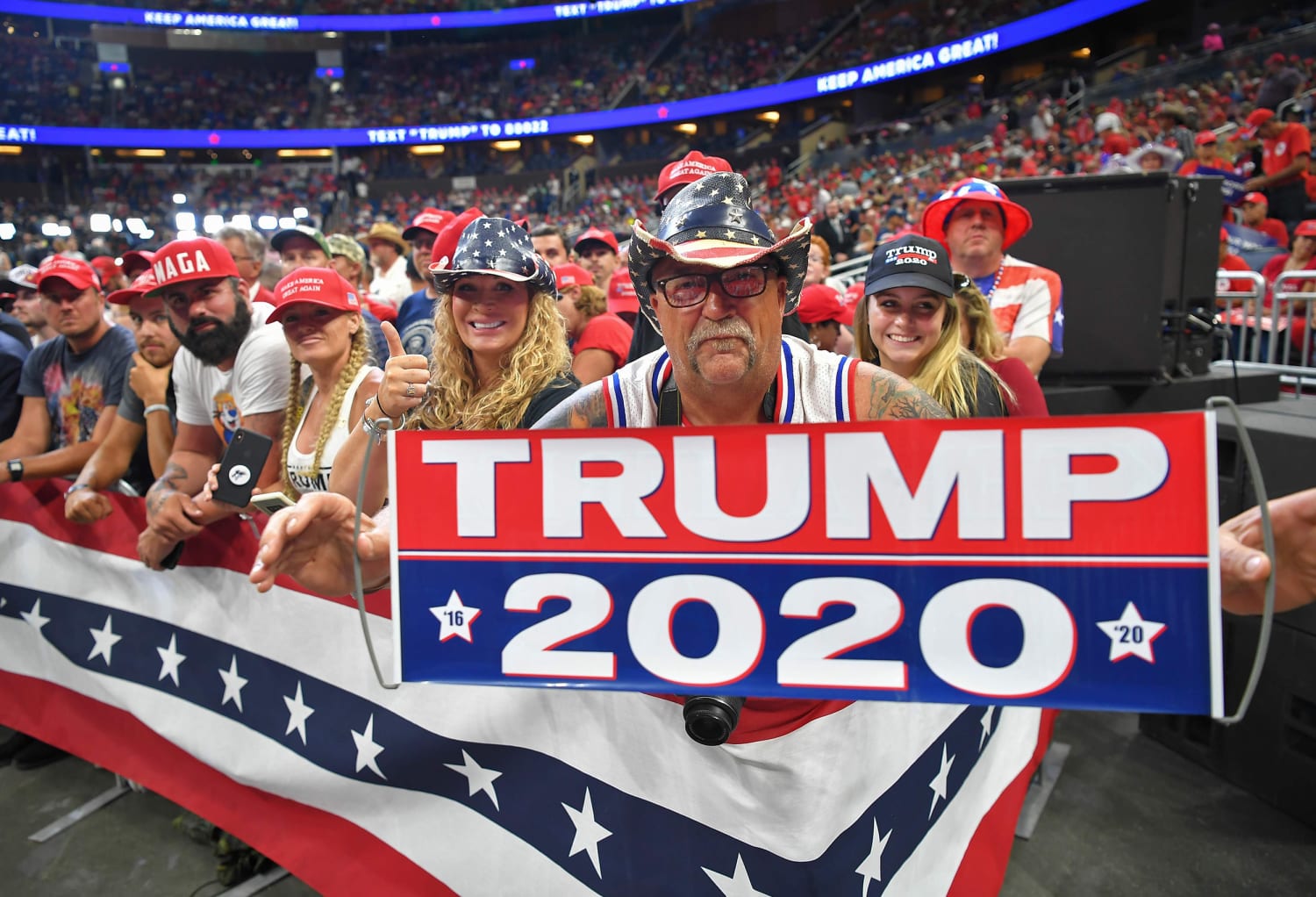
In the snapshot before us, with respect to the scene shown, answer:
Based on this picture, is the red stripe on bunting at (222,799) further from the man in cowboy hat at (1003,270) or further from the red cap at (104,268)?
the red cap at (104,268)

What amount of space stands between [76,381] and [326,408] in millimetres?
2144

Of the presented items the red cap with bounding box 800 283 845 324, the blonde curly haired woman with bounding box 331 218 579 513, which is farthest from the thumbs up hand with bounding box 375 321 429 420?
the red cap with bounding box 800 283 845 324

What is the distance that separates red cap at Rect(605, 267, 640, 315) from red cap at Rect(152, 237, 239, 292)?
6.39ft

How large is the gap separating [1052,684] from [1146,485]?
1.14 ft

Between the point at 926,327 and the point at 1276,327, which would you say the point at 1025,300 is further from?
the point at 1276,327

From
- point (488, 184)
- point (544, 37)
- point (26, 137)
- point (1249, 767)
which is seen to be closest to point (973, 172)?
point (1249, 767)

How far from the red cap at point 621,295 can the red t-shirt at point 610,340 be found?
0.54 m

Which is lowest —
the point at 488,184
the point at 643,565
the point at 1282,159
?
the point at 643,565

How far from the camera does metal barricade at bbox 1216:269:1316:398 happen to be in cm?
446

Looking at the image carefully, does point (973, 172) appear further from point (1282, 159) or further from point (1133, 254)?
point (1133, 254)

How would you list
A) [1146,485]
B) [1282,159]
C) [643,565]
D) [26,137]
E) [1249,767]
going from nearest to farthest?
1. [1146,485]
2. [643,565]
3. [1249,767]
4. [1282,159]
5. [26,137]

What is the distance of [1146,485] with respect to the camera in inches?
48.9

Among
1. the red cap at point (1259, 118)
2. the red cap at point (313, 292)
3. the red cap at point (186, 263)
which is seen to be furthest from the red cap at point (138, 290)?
the red cap at point (1259, 118)

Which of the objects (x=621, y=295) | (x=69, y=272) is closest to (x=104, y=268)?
(x=69, y=272)
